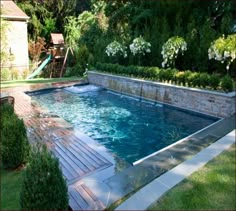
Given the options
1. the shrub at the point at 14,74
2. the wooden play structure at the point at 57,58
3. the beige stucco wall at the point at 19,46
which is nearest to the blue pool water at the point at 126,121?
the shrub at the point at 14,74

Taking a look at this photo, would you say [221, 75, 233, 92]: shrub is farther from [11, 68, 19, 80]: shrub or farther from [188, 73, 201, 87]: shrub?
[11, 68, 19, 80]: shrub

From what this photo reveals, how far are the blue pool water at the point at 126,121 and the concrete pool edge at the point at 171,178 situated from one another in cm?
152

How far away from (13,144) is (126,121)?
15.4ft

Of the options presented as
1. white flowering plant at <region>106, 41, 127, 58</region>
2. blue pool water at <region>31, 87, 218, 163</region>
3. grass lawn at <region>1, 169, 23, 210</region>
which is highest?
white flowering plant at <region>106, 41, 127, 58</region>

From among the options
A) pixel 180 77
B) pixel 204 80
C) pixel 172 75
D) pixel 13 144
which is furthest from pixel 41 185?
pixel 172 75

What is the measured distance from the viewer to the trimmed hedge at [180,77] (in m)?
8.65

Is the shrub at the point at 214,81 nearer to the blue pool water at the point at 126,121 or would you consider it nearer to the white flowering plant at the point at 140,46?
the blue pool water at the point at 126,121

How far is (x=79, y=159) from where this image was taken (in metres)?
5.25

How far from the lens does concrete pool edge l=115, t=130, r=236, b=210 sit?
3.44m

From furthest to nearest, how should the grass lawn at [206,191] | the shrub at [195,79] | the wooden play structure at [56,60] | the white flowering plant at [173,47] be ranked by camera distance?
the wooden play structure at [56,60] < the white flowering plant at [173,47] < the shrub at [195,79] < the grass lawn at [206,191]

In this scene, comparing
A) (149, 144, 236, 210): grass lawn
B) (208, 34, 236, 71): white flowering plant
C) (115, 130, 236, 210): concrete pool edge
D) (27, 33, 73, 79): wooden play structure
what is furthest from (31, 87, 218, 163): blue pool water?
(27, 33, 73, 79): wooden play structure

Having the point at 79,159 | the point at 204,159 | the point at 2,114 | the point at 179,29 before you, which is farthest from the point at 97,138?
the point at 179,29

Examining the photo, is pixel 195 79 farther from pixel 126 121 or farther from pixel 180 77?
pixel 126 121

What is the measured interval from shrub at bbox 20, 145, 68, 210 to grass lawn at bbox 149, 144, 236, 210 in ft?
4.17
